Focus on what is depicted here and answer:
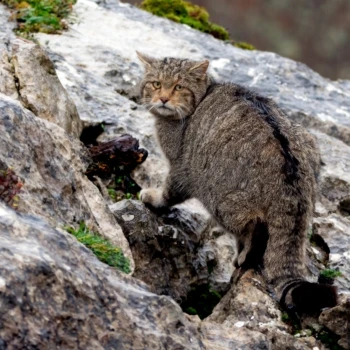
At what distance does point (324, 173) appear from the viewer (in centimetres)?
1046

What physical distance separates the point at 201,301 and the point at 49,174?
6.79 ft

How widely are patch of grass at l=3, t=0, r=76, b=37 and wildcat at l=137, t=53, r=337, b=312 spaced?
2.98 meters

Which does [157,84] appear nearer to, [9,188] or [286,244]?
[286,244]

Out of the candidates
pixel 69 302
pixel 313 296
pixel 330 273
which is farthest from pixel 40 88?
pixel 69 302

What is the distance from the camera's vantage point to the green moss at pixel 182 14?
14.5m

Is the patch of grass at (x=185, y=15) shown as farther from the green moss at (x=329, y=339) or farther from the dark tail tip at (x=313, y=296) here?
the green moss at (x=329, y=339)

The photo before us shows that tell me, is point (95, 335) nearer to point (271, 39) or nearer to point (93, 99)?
point (93, 99)

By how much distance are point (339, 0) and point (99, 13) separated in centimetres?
923

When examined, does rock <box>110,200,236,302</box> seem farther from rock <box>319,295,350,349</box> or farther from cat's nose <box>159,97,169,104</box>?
rock <box>319,295,350,349</box>

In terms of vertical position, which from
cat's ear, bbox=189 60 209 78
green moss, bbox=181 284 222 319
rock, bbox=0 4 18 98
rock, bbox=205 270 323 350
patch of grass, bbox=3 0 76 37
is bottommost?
green moss, bbox=181 284 222 319

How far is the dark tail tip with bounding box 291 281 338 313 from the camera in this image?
6762 mm

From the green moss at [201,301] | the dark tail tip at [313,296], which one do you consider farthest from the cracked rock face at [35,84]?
the dark tail tip at [313,296]

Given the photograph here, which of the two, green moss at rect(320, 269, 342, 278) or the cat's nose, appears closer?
green moss at rect(320, 269, 342, 278)

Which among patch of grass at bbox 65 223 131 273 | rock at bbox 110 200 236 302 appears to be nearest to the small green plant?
patch of grass at bbox 65 223 131 273
